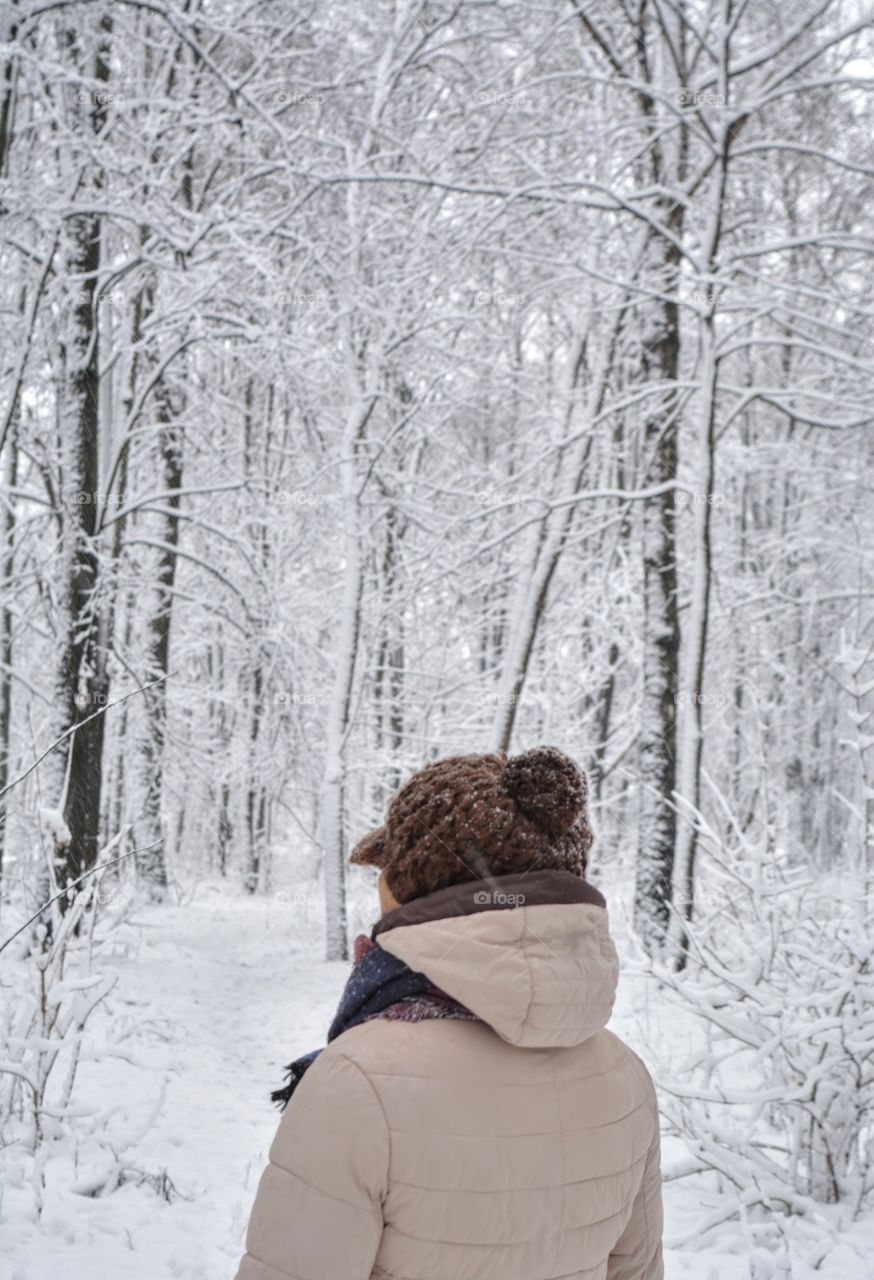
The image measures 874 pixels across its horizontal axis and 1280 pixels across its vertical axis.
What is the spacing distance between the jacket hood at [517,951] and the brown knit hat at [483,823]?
30 mm

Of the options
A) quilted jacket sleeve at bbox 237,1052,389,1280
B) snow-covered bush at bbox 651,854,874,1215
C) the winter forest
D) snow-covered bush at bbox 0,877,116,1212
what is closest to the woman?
quilted jacket sleeve at bbox 237,1052,389,1280

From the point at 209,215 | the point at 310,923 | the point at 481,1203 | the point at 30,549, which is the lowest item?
the point at 310,923

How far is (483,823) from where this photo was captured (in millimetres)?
1327

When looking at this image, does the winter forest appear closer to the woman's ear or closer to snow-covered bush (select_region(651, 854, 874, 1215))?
snow-covered bush (select_region(651, 854, 874, 1215))

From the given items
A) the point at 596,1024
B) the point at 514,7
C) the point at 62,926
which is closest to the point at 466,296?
the point at 514,7

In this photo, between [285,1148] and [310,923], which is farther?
[310,923]

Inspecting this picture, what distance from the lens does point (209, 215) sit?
7156 millimetres

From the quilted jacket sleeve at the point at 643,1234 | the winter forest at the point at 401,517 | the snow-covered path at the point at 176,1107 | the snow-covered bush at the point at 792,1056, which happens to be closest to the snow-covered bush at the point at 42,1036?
the winter forest at the point at 401,517

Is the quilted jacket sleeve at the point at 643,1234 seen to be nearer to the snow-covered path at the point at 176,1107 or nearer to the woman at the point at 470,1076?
the woman at the point at 470,1076

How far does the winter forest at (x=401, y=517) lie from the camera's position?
3.80 m

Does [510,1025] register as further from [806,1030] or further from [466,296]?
[466,296]

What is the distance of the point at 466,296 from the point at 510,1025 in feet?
38.6

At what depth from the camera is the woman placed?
1170 millimetres

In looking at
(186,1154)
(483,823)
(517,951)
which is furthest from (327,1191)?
(186,1154)
